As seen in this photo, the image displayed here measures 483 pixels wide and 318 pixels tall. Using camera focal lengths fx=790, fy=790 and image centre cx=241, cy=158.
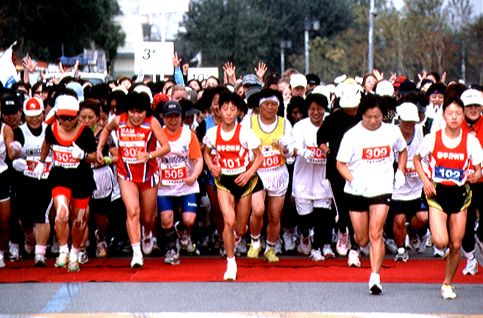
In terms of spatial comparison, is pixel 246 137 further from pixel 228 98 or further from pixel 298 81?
pixel 298 81

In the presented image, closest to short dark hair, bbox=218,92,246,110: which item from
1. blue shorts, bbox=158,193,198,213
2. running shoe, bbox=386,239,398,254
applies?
blue shorts, bbox=158,193,198,213

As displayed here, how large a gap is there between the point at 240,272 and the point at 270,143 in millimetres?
1620

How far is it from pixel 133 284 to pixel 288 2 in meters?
64.3

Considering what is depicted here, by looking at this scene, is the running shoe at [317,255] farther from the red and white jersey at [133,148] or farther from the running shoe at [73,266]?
the running shoe at [73,266]

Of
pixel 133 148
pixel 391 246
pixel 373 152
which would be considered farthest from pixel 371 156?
pixel 391 246

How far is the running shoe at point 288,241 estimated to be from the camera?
34.9ft

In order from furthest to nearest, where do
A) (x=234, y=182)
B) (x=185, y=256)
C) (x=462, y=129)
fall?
(x=185, y=256) → (x=234, y=182) → (x=462, y=129)

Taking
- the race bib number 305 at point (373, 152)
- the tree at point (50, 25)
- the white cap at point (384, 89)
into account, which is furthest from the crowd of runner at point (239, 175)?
the tree at point (50, 25)

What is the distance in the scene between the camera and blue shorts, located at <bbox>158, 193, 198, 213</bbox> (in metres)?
9.70

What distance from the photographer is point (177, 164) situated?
967cm

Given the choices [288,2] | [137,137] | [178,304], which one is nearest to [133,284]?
[178,304]

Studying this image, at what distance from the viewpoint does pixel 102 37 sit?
58719mm

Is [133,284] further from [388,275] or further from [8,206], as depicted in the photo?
[388,275]

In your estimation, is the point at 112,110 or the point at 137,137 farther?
the point at 112,110
